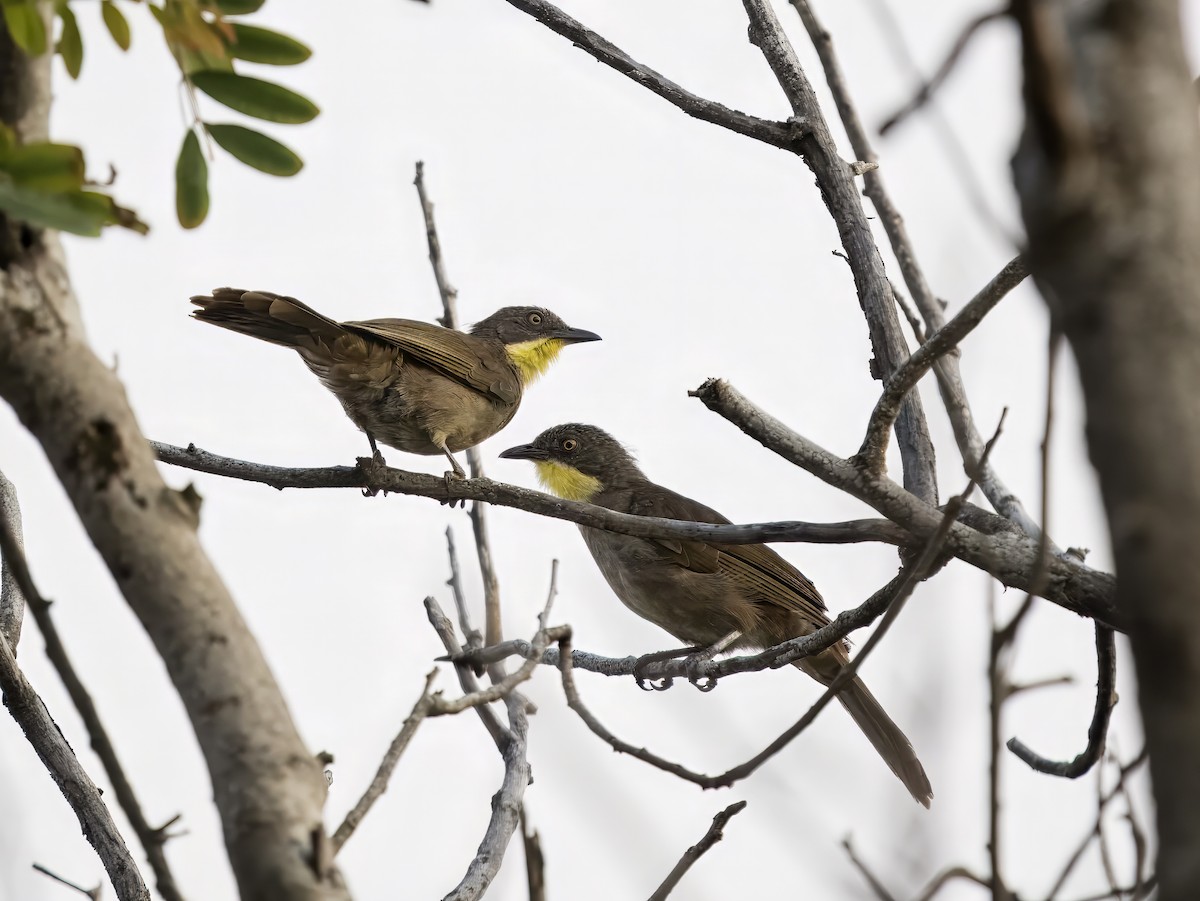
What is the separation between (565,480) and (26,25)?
8.00 metres

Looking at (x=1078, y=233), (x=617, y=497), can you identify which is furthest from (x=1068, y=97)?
(x=617, y=497)

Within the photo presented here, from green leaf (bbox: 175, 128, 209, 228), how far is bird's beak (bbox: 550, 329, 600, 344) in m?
7.10

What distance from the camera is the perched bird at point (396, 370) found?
6.02m

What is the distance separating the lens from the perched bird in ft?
19.8

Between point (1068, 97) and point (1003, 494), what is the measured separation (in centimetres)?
364

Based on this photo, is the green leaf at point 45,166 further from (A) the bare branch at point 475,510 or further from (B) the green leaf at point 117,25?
(A) the bare branch at point 475,510

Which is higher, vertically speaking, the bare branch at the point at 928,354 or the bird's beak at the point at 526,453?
the bird's beak at the point at 526,453

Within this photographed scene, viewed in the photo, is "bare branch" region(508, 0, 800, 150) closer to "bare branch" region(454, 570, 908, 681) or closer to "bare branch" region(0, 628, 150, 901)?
"bare branch" region(454, 570, 908, 681)

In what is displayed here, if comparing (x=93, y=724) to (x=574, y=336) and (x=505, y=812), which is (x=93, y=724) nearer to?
(x=505, y=812)

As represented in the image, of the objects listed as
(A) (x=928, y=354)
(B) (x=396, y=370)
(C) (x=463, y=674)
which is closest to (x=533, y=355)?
(B) (x=396, y=370)

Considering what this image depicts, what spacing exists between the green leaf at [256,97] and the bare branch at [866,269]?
240 cm

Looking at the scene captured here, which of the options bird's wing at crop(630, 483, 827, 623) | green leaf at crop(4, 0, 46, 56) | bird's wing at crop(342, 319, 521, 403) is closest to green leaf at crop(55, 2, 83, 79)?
green leaf at crop(4, 0, 46, 56)

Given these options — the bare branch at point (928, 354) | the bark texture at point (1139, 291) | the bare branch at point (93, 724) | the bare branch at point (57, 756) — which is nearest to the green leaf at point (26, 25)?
the bare branch at point (93, 724)

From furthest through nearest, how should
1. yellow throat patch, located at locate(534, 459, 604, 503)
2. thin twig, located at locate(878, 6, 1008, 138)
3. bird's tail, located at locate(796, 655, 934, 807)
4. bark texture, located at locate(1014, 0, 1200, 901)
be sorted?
yellow throat patch, located at locate(534, 459, 604, 503) < bird's tail, located at locate(796, 655, 934, 807) < thin twig, located at locate(878, 6, 1008, 138) < bark texture, located at locate(1014, 0, 1200, 901)
